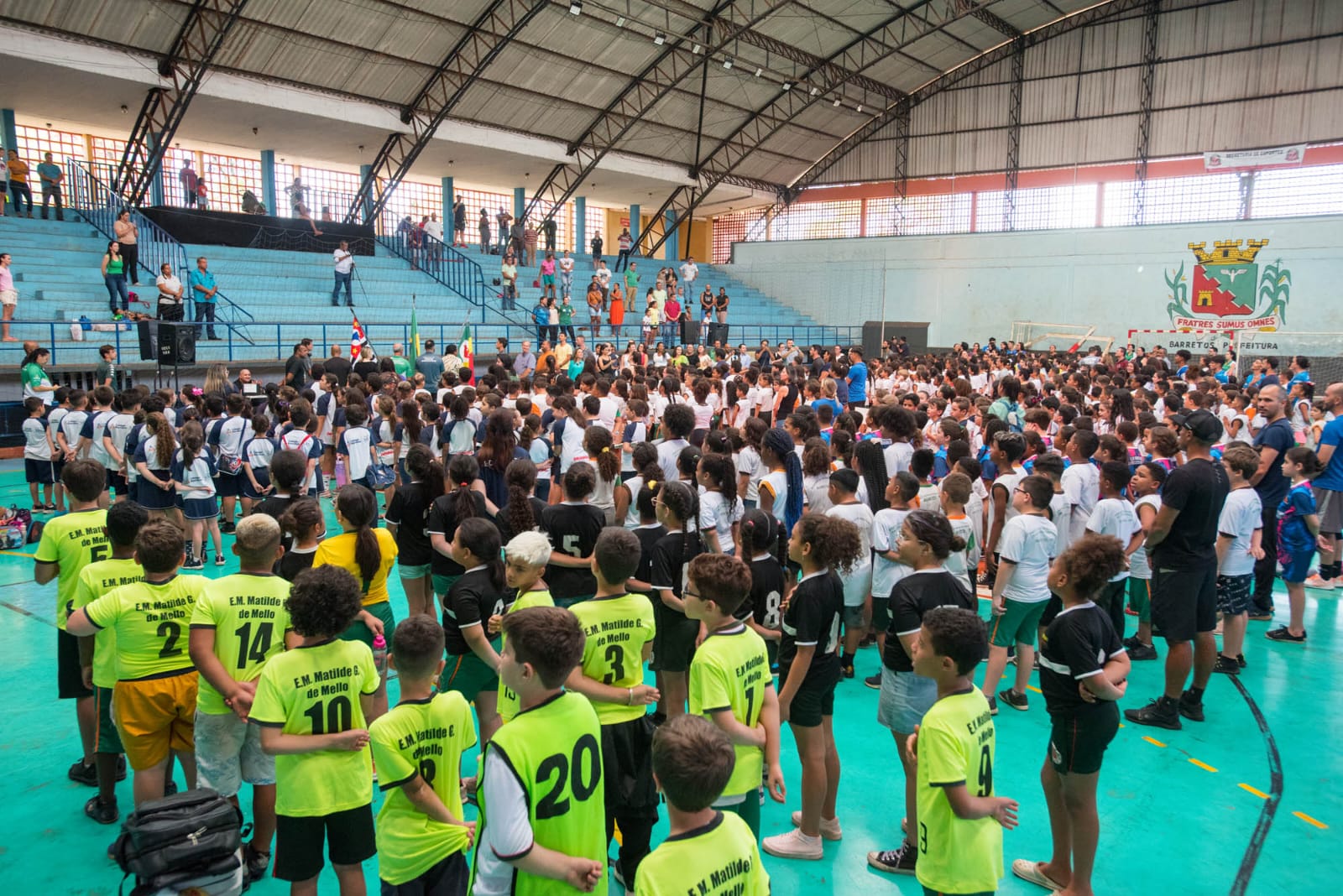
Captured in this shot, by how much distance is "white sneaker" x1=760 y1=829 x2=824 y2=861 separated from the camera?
3909 mm

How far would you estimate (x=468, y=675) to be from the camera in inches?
166

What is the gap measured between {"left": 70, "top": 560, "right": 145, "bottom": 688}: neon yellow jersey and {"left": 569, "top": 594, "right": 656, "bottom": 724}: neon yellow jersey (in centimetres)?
207

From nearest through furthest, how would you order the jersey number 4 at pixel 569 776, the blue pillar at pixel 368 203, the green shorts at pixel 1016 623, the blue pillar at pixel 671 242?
1. the jersey number 4 at pixel 569 776
2. the green shorts at pixel 1016 623
3. the blue pillar at pixel 368 203
4. the blue pillar at pixel 671 242

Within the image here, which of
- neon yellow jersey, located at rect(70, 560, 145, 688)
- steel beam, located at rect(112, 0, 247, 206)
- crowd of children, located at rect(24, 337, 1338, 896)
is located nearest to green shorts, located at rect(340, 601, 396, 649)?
crowd of children, located at rect(24, 337, 1338, 896)

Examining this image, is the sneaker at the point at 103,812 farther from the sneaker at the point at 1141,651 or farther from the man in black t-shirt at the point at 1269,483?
the man in black t-shirt at the point at 1269,483

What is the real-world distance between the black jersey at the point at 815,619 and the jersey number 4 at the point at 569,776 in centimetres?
133

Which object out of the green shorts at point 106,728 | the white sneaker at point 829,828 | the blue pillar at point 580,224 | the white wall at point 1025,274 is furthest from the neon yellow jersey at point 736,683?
the blue pillar at point 580,224

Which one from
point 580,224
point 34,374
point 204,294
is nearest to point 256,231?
point 204,294

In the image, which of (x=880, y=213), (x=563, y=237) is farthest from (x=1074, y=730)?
(x=563, y=237)

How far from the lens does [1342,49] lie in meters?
22.5

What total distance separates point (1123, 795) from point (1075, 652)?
1.73 m

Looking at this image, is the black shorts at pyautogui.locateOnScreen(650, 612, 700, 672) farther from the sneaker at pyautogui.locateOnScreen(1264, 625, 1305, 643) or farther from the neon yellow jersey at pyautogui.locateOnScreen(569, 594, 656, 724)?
the sneaker at pyautogui.locateOnScreen(1264, 625, 1305, 643)

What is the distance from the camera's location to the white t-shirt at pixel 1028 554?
485cm

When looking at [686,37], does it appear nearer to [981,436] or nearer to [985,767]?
[981,436]
